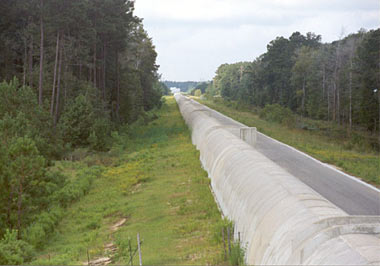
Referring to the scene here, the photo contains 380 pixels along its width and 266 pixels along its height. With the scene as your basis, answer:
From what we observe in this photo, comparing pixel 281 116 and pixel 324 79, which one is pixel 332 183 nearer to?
pixel 281 116

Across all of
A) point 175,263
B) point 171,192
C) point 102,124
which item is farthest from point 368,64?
point 175,263

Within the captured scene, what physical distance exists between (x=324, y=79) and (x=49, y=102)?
4872 centimetres

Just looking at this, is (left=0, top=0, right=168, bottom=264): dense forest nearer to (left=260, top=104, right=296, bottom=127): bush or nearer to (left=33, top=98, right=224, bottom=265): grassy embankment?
(left=33, top=98, right=224, bottom=265): grassy embankment

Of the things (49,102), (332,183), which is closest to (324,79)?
(49,102)

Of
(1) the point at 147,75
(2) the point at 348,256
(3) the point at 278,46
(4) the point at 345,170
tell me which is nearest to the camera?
(2) the point at 348,256

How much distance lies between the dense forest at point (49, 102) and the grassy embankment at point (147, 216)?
94 centimetres

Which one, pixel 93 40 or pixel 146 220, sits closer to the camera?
pixel 146 220

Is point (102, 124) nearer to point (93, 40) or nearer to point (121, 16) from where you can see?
point (93, 40)

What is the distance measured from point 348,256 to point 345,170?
16.8 m

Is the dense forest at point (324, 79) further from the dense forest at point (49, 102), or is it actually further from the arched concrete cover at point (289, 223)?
the arched concrete cover at point (289, 223)

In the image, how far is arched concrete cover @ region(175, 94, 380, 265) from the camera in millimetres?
6602

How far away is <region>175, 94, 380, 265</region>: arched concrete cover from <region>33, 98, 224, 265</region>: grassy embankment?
137 centimetres

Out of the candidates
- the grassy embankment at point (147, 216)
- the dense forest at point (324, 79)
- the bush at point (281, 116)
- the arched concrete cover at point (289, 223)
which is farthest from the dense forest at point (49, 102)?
the dense forest at point (324, 79)

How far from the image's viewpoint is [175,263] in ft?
35.9
